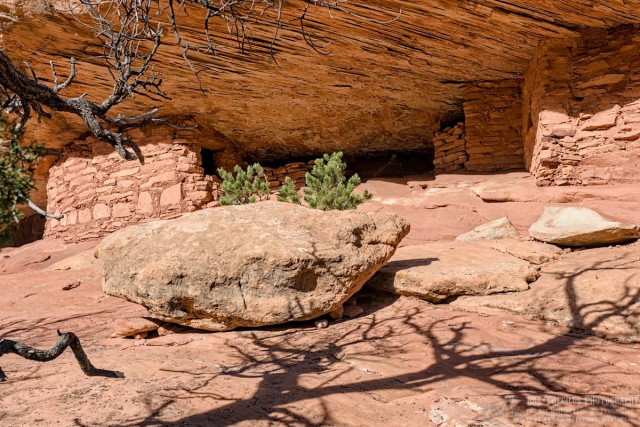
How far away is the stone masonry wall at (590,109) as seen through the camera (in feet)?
18.2

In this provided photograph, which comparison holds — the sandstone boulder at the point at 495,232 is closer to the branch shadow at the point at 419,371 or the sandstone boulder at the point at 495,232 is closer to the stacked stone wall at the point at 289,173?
the branch shadow at the point at 419,371

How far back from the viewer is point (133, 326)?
11.9 ft

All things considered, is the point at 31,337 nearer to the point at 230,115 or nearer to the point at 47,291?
the point at 47,291

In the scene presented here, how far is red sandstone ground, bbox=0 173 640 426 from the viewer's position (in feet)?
6.98

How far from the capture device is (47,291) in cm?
538

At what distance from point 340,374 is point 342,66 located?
4.97 m

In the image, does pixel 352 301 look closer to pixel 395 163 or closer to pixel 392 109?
pixel 392 109

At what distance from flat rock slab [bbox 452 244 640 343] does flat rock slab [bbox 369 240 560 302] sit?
0.33ft

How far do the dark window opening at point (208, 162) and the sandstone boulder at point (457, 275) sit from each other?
6130mm

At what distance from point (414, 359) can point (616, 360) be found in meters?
1.13

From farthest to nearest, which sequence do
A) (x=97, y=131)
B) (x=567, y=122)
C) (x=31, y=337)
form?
(x=567, y=122)
(x=31, y=337)
(x=97, y=131)

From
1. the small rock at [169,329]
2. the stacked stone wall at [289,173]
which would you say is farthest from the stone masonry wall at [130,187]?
the small rock at [169,329]

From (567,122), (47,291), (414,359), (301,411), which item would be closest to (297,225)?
(414,359)

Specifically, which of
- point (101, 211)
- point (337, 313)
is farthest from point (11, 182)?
point (101, 211)
